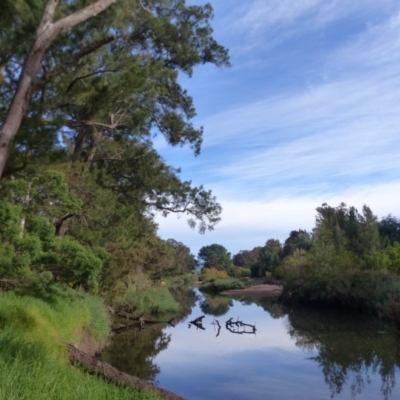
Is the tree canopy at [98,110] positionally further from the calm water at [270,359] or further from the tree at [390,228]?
the tree at [390,228]

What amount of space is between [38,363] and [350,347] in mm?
15435

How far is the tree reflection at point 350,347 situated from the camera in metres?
14.1

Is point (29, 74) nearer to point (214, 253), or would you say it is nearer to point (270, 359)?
point (270, 359)

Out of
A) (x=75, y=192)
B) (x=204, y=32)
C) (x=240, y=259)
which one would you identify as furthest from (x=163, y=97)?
(x=240, y=259)

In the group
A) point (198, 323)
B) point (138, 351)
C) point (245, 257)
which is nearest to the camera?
point (138, 351)

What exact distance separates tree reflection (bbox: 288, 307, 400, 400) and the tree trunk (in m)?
10.4

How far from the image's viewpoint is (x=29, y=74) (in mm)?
6996

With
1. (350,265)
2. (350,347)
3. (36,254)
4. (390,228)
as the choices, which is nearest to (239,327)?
(350,347)

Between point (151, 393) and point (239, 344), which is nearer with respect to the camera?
point (151, 393)

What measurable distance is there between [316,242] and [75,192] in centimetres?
2865

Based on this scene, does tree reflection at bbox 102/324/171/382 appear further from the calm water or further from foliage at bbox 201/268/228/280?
foliage at bbox 201/268/228/280

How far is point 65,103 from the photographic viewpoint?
8.81 meters

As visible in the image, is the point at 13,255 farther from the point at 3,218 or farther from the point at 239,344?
the point at 239,344

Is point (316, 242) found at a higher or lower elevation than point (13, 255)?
higher
